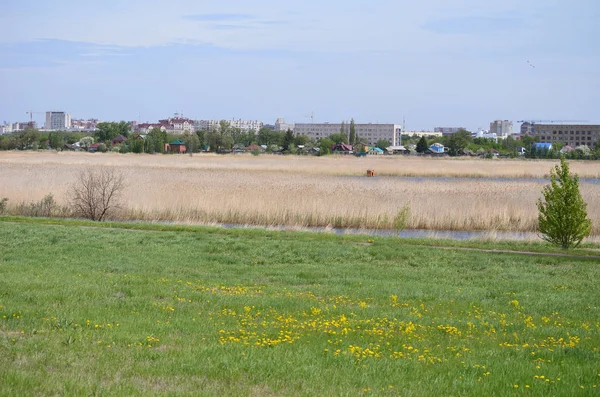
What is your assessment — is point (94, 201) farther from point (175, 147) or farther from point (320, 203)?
point (175, 147)

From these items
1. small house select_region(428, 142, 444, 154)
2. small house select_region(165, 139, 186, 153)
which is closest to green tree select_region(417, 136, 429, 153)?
small house select_region(428, 142, 444, 154)

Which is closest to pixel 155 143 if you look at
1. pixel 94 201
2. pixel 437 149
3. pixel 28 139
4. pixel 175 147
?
pixel 175 147

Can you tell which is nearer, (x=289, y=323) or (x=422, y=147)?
(x=289, y=323)

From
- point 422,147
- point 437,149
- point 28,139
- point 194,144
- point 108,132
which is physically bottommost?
point 194,144

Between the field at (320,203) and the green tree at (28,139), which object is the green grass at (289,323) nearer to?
the field at (320,203)

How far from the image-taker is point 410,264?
708 inches

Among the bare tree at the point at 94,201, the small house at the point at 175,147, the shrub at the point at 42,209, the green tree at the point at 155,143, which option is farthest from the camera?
the small house at the point at 175,147

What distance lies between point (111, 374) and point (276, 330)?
2.87 meters

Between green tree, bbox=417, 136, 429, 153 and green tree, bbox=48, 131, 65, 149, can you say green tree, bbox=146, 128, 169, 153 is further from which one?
green tree, bbox=417, 136, 429, 153

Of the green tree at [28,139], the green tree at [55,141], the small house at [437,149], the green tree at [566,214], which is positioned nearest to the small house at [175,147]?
the green tree at [55,141]

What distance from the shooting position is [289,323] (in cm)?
995

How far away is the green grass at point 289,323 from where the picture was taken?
7.15m

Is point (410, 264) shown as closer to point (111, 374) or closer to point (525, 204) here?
point (111, 374)

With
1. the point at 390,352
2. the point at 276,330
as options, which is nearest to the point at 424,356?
the point at 390,352
